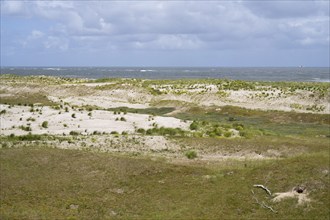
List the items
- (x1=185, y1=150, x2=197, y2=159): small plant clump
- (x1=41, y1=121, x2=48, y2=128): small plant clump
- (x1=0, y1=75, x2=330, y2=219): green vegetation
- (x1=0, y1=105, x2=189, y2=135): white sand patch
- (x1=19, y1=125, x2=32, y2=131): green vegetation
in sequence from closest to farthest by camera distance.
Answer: (x1=0, y1=75, x2=330, y2=219): green vegetation
(x1=185, y1=150, x2=197, y2=159): small plant clump
(x1=19, y1=125, x2=32, y2=131): green vegetation
(x1=0, y1=105, x2=189, y2=135): white sand patch
(x1=41, y1=121, x2=48, y2=128): small plant clump

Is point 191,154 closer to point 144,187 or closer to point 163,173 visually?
point 163,173

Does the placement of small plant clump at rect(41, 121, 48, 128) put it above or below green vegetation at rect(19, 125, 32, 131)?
above

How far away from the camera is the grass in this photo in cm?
2545

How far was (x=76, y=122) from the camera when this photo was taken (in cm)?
5675

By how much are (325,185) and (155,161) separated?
13558 mm

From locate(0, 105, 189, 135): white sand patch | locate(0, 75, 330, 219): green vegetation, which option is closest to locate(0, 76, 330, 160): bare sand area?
locate(0, 105, 189, 135): white sand patch

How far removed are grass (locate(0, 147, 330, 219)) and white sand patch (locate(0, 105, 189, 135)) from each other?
53.9 feet

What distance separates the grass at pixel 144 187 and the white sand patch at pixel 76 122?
1642 cm

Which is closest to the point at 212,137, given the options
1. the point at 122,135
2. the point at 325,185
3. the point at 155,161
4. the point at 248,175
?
the point at 122,135

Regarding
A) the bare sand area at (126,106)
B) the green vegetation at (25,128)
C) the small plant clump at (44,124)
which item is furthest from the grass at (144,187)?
the small plant clump at (44,124)

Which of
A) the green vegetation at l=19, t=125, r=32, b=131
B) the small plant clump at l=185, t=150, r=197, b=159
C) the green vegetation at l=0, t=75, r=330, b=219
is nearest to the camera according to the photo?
the green vegetation at l=0, t=75, r=330, b=219

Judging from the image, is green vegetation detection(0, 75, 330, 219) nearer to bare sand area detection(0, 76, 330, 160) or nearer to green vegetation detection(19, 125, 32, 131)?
green vegetation detection(19, 125, 32, 131)

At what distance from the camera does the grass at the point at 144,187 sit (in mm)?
25453

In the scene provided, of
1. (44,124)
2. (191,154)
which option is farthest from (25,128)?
(191,154)
